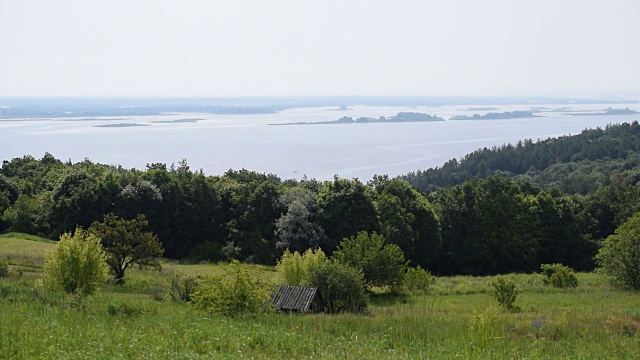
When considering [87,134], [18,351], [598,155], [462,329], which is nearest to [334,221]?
[462,329]

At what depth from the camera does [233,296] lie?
1343cm

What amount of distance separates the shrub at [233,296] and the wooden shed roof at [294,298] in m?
5.76

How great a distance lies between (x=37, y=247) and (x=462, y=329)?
102 ft

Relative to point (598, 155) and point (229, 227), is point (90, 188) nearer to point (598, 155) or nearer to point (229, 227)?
point (229, 227)

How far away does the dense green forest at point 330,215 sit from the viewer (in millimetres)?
41500

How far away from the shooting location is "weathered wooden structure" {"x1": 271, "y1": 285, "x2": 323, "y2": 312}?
19844 millimetres

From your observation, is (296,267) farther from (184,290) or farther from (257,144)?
(257,144)

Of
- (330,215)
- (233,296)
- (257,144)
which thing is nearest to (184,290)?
(233,296)

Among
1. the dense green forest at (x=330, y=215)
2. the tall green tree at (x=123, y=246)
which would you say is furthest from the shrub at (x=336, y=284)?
the dense green forest at (x=330, y=215)

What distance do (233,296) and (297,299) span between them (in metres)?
7.12

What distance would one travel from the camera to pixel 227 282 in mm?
13758

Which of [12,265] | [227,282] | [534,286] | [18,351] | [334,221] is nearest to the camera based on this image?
[18,351]

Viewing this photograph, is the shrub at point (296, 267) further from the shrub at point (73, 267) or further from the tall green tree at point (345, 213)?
the tall green tree at point (345, 213)

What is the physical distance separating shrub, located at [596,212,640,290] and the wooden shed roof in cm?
1823
